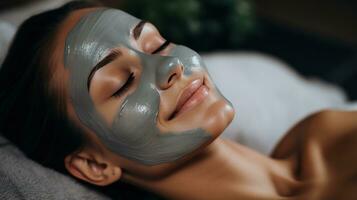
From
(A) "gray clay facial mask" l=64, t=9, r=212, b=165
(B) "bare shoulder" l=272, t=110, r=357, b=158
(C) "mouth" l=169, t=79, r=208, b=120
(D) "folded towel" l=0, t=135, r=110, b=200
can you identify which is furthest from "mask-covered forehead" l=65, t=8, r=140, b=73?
(B) "bare shoulder" l=272, t=110, r=357, b=158

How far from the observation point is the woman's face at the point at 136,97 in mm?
860

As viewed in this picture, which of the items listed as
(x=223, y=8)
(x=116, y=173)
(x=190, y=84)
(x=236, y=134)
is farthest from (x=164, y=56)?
(x=223, y=8)

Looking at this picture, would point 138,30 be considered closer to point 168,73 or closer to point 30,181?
point 168,73

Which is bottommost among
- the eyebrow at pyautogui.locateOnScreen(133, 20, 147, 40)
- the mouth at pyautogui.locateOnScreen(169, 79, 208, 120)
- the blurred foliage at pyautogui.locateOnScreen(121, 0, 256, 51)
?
the blurred foliage at pyautogui.locateOnScreen(121, 0, 256, 51)

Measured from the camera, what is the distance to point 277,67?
1666mm

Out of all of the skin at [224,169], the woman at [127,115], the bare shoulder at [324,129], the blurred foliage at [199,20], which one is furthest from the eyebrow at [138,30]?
the blurred foliage at [199,20]

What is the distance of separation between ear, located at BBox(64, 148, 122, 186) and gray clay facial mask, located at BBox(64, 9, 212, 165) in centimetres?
5

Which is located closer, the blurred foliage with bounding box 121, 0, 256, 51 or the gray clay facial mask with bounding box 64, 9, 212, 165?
the gray clay facial mask with bounding box 64, 9, 212, 165

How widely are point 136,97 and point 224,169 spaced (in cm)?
26

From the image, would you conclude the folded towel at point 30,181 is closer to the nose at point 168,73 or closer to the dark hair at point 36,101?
the dark hair at point 36,101

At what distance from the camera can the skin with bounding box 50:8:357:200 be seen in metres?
0.91

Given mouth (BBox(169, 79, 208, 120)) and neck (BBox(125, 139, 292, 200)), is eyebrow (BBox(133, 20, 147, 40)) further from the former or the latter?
neck (BBox(125, 139, 292, 200))

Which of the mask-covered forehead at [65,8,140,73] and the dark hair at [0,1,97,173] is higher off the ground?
the mask-covered forehead at [65,8,140,73]

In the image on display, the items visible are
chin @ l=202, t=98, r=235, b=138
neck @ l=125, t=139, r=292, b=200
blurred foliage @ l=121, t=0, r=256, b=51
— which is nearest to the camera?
chin @ l=202, t=98, r=235, b=138
